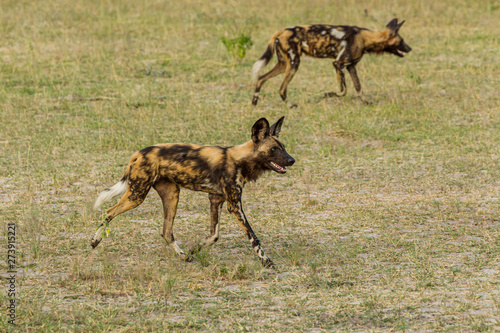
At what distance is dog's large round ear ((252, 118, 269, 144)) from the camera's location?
18.0 ft

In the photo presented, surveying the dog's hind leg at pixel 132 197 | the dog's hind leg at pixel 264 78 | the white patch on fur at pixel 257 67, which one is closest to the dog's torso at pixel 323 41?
the dog's hind leg at pixel 264 78

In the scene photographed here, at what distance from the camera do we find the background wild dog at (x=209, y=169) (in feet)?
18.2

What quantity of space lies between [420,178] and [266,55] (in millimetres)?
3701

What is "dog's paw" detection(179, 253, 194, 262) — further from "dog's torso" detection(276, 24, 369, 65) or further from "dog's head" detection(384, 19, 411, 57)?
"dog's head" detection(384, 19, 411, 57)

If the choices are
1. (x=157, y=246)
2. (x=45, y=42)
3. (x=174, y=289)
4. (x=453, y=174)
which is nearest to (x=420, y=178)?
(x=453, y=174)

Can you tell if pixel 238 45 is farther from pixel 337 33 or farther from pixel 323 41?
pixel 337 33

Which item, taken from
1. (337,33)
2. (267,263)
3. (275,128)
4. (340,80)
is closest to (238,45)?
(337,33)

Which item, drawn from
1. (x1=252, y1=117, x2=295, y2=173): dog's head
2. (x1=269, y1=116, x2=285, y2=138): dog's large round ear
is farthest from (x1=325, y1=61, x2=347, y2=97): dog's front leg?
(x1=252, y1=117, x2=295, y2=173): dog's head

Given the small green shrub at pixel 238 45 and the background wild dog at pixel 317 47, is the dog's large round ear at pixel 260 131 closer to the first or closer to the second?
the background wild dog at pixel 317 47

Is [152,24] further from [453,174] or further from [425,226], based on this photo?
[425,226]

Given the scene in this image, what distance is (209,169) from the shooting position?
5617 millimetres

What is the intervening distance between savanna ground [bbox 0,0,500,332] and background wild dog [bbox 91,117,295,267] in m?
0.41

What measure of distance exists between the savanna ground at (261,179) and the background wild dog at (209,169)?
0.41m

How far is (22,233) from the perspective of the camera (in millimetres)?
6156
